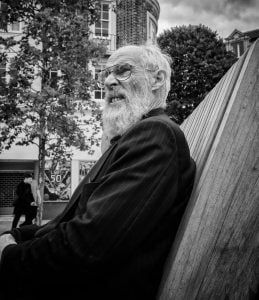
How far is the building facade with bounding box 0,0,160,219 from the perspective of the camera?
49.4 ft

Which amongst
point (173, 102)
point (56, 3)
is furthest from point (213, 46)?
point (56, 3)

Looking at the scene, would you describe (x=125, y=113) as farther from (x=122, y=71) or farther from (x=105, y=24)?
(x=105, y=24)

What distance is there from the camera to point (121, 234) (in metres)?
1.10

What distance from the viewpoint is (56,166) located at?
15242mm

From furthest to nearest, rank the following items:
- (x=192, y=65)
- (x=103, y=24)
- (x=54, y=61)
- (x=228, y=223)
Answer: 1. (x=103, y=24)
2. (x=192, y=65)
3. (x=54, y=61)
4. (x=228, y=223)

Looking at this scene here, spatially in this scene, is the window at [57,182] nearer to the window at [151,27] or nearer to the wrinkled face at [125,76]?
the window at [151,27]

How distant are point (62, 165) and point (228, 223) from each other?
1470cm

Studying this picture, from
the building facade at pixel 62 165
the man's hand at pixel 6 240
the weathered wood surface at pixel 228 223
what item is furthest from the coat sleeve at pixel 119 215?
the building facade at pixel 62 165

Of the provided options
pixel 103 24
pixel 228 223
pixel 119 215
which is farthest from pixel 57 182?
pixel 228 223

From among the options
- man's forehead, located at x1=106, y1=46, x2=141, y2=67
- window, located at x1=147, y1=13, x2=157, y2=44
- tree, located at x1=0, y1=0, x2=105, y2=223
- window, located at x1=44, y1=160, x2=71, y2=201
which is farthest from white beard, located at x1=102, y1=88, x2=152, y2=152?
window, located at x1=147, y1=13, x2=157, y2=44

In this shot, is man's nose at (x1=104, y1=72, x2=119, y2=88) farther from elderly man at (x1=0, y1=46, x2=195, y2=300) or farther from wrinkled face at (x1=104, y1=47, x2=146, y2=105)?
elderly man at (x1=0, y1=46, x2=195, y2=300)

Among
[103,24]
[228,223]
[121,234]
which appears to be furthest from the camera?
[103,24]

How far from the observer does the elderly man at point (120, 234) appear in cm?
112

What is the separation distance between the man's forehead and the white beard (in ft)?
0.77
